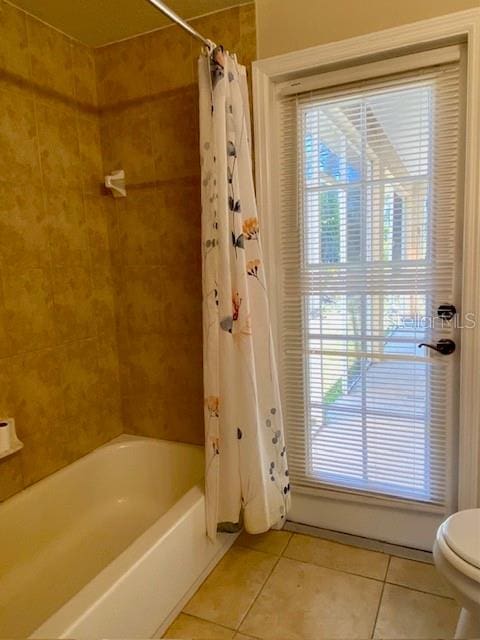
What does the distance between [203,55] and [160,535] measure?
177 centimetres

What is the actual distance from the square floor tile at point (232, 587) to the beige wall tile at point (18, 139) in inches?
72.7

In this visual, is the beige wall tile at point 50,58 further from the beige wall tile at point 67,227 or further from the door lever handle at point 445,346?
the door lever handle at point 445,346

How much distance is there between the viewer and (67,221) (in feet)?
6.47

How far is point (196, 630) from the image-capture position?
1.46 m

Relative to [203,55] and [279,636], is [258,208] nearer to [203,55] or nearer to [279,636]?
[203,55]

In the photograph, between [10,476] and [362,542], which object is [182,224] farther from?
[362,542]

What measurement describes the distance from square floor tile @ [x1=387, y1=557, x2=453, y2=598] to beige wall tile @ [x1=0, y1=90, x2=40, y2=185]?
225cm

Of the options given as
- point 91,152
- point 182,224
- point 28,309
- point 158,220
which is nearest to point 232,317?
point 182,224

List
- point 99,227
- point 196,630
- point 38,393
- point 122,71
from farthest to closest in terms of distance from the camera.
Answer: point 99,227, point 122,71, point 38,393, point 196,630

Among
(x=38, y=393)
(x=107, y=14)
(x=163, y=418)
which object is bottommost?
(x=163, y=418)

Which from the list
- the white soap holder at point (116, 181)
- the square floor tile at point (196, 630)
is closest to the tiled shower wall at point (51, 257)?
the white soap holder at point (116, 181)

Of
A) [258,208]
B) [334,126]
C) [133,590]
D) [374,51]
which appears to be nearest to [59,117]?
[258,208]

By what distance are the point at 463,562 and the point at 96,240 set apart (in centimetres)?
202

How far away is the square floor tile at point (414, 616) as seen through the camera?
1.40m
